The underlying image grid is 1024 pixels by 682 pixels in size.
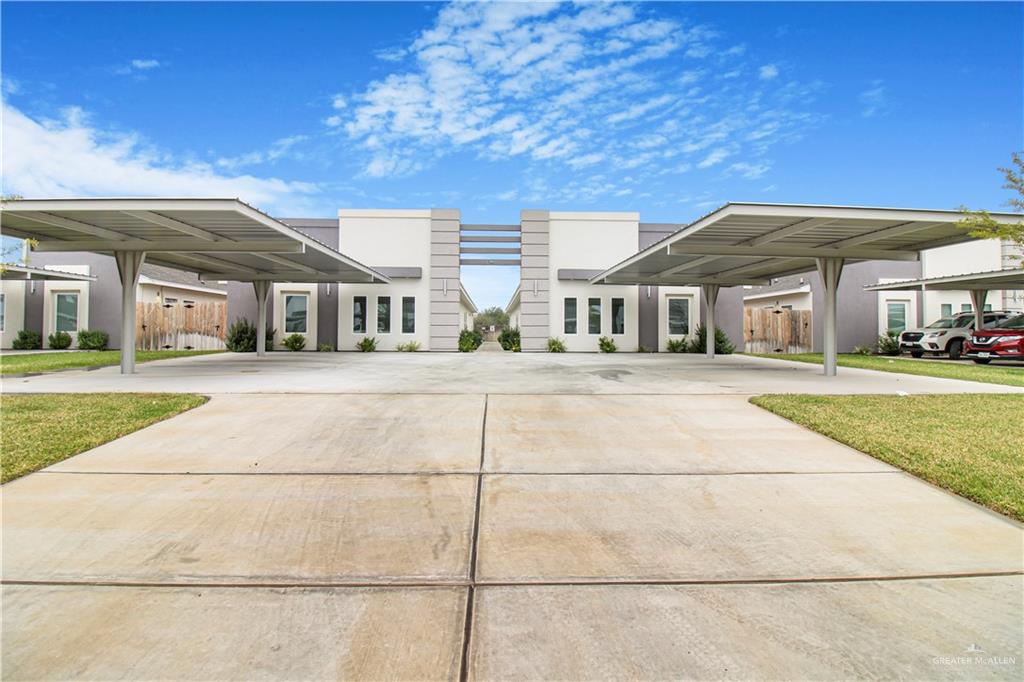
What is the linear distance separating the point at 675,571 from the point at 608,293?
68.0 ft

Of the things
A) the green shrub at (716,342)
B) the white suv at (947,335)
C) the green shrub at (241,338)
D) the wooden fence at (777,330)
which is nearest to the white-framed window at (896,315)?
the white suv at (947,335)

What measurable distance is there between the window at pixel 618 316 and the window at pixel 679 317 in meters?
2.31

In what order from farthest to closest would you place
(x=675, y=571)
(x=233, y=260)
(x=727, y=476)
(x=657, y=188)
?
(x=657, y=188), (x=233, y=260), (x=727, y=476), (x=675, y=571)

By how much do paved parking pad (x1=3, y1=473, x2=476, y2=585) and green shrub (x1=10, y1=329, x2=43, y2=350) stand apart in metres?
24.6

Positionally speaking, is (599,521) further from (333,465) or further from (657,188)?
(657,188)

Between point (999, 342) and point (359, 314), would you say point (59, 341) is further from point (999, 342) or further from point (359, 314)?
point (999, 342)

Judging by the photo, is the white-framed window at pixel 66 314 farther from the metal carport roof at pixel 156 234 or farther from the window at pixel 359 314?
the window at pixel 359 314

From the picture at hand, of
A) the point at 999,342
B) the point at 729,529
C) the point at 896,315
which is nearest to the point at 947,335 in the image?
the point at 999,342

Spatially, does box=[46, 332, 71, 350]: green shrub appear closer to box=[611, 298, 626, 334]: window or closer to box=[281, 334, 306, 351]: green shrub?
box=[281, 334, 306, 351]: green shrub

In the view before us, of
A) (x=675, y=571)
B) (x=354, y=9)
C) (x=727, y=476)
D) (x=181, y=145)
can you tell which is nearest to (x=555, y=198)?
(x=354, y=9)

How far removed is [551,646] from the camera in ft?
7.25

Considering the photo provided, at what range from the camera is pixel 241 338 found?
21469mm

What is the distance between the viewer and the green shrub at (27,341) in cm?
2172

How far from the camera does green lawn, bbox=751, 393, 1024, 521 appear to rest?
427cm
